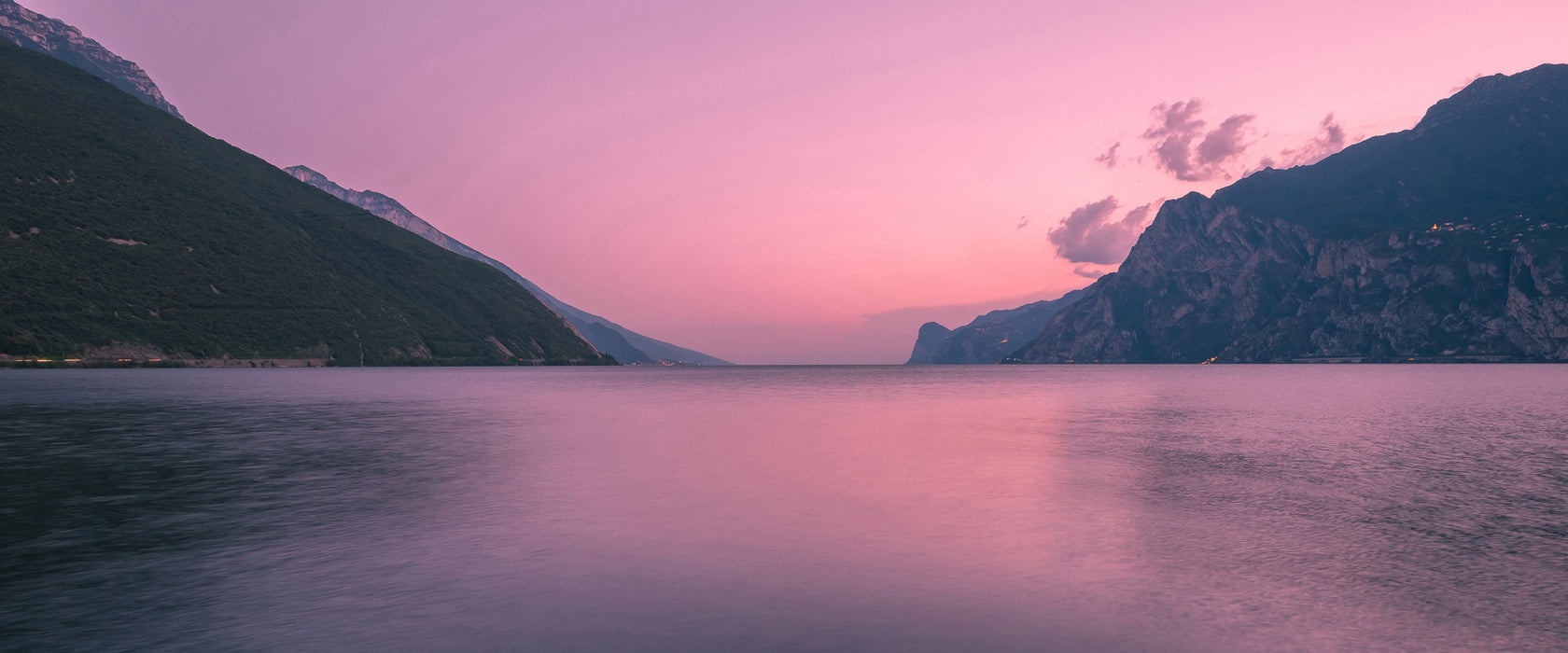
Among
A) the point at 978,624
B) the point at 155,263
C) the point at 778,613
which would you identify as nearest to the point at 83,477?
the point at 778,613

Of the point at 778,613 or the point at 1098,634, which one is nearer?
the point at 1098,634

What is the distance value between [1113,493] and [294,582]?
2132cm

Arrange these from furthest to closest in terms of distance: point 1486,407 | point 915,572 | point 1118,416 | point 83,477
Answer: point 1486,407
point 1118,416
point 83,477
point 915,572

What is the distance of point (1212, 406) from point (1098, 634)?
7182cm

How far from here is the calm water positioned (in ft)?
36.8

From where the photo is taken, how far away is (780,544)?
17406 millimetres

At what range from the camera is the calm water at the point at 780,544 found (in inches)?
442

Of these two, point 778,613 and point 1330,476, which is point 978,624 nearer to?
point 778,613

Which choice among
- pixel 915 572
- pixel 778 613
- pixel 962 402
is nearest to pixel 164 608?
pixel 778 613

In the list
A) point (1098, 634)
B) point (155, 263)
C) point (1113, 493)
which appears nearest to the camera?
point (1098, 634)

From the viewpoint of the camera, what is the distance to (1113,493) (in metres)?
24.5

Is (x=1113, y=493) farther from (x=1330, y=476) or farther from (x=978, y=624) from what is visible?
(x=978, y=624)

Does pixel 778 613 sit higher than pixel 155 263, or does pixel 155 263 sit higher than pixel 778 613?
Answer: pixel 155 263

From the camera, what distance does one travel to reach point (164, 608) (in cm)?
1216
